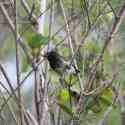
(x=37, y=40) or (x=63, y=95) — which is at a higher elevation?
(x=37, y=40)

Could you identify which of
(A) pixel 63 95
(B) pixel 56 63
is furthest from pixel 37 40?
(A) pixel 63 95

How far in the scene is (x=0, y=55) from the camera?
59.4 inches

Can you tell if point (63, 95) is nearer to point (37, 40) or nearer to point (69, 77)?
point (69, 77)

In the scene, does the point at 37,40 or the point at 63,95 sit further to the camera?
the point at 63,95

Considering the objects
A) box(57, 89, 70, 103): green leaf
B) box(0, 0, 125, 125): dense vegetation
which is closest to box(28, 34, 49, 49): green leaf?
box(0, 0, 125, 125): dense vegetation

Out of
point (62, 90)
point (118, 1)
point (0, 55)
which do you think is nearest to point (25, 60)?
point (62, 90)

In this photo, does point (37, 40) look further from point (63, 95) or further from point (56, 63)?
point (63, 95)

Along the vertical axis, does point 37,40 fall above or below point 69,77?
above

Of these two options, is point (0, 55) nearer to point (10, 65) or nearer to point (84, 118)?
point (10, 65)

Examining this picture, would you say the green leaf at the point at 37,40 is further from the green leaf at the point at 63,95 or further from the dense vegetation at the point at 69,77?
the green leaf at the point at 63,95

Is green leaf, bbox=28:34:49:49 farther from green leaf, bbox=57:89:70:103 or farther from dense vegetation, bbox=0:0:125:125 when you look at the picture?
→ green leaf, bbox=57:89:70:103

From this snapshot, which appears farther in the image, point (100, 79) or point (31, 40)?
point (100, 79)

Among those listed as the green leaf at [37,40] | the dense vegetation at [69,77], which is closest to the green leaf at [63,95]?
the dense vegetation at [69,77]

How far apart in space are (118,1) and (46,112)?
0.32m
